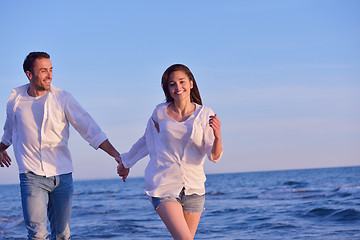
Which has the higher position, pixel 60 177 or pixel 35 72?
pixel 35 72

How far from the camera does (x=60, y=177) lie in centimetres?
482

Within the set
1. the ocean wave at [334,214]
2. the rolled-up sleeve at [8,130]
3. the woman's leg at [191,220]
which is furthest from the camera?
the ocean wave at [334,214]

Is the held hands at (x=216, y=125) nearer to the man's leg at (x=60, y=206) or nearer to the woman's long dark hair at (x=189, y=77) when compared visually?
the woman's long dark hair at (x=189, y=77)

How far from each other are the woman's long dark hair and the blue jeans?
1.35 m

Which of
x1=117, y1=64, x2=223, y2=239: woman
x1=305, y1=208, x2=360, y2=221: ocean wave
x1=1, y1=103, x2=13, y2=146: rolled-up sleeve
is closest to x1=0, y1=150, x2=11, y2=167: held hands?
x1=1, y1=103, x2=13, y2=146: rolled-up sleeve

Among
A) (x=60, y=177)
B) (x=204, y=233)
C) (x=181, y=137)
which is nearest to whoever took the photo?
(x=181, y=137)

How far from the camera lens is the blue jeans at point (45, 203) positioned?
4.60 m

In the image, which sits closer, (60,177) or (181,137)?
(181,137)

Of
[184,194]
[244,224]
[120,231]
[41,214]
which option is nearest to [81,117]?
[41,214]

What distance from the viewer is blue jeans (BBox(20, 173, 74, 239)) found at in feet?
15.1

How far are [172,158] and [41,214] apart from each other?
1436mm

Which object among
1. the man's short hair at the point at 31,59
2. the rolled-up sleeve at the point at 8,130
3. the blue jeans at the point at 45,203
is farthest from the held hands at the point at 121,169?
the man's short hair at the point at 31,59

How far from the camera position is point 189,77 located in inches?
183

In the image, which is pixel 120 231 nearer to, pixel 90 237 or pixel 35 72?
pixel 90 237
